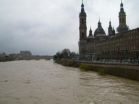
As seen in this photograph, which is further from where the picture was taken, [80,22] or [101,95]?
[80,22]

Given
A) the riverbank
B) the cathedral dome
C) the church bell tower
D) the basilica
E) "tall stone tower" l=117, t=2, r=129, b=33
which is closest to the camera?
the riverbank

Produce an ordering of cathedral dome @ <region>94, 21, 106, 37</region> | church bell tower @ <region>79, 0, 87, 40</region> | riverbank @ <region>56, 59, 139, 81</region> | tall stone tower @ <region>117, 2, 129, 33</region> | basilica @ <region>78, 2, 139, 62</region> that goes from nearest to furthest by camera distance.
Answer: riverbank @ <region>56, 59, 139, 81</region>
basilica @ <region>78, 2, 139, 62</region>
tall stone tower @ <region>117, 2, 129, 33</region>
church bell tower @ <region>79, 0, 87, 40</region>
cathedral dome @ <region>94, 21, 106, 37</region>

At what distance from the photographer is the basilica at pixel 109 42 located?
77438 mm

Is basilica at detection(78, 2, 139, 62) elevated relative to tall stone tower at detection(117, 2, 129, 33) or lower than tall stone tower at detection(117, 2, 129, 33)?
lower

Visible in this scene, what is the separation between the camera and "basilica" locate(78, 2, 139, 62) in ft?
254

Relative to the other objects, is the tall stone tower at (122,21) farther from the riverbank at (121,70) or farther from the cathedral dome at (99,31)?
the riverbank at (121,70)

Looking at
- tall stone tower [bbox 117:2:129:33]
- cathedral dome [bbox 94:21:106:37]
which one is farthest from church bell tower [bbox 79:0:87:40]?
tall stone tower [bbox 117:2:129:33]

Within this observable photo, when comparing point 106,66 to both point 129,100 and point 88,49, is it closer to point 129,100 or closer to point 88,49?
point 129,100

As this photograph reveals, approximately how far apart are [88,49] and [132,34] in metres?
49.7

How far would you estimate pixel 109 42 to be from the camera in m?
101

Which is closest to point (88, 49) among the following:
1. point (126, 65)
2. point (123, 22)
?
point (123, 22)

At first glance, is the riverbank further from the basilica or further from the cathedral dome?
the cathedral dome

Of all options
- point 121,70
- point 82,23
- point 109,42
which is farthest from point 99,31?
point 121,70

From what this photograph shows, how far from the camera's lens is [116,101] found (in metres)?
→ 22.8
